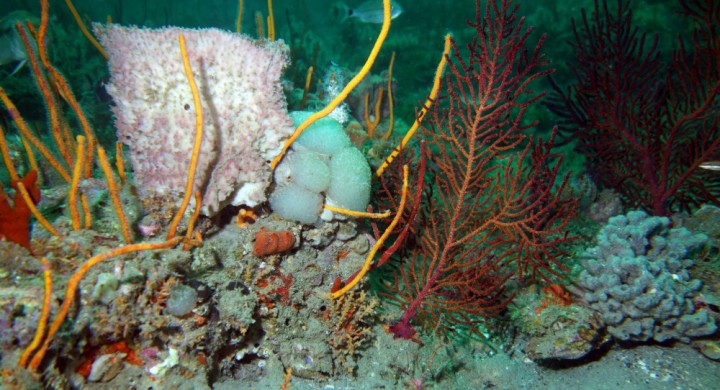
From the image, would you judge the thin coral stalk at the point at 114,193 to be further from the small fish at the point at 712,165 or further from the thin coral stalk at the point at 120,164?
the small fish at the point at 712,165

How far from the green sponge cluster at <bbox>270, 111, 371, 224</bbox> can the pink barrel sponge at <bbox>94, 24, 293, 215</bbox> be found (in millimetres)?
261

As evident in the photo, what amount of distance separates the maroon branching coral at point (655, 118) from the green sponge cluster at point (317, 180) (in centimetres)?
425

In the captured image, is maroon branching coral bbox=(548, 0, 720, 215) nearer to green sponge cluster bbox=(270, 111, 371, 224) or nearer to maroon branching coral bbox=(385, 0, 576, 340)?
maroon branching coral bbox=(385, 0, 576, 340)

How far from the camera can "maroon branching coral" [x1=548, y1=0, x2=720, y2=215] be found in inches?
171

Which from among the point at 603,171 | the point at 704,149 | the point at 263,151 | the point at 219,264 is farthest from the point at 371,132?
the point at 704,149

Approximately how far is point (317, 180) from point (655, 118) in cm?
484

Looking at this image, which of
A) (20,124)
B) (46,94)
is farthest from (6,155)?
(46,94)

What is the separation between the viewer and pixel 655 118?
4535 mm

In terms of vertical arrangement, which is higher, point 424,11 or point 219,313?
point 424,11

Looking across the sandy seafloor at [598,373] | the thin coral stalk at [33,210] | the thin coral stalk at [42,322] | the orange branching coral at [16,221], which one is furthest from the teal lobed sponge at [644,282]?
the orange branching coral at [16,221]

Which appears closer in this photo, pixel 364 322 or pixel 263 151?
pixel 263 151

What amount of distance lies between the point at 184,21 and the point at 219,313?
18.0 m

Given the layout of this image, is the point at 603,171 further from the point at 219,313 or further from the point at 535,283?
the point at 219,313

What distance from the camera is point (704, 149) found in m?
4.29
